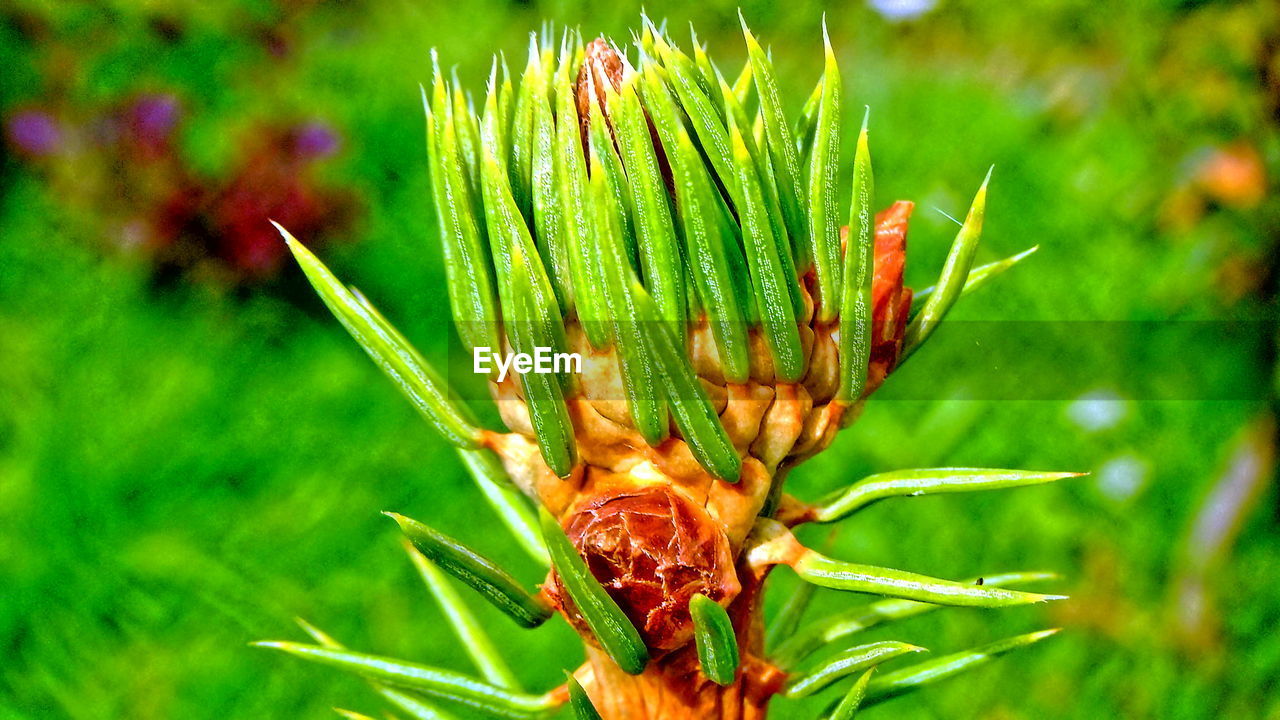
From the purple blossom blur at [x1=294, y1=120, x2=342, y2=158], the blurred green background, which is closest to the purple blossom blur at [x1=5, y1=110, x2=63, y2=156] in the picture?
the blurred green background

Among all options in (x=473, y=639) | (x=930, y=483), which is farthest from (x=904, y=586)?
(x=473, y=639)

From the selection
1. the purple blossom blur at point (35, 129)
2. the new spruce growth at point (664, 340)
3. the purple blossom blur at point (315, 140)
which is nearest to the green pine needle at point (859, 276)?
the new spruce growth at point (664, 340)

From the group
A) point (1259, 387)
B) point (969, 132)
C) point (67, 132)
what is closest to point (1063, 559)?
point (1259, 387)

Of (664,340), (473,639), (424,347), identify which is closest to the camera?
(664,340)

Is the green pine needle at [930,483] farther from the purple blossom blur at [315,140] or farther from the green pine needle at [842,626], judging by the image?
the purple blossom blur at [315,140]

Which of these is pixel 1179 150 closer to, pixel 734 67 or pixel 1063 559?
pixel 1063 559

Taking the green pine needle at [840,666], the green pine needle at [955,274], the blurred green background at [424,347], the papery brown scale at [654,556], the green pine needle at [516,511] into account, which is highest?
the green pine needle at [955,274]

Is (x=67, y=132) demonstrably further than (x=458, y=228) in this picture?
Yes

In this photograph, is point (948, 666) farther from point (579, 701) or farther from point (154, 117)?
point (154, 117)

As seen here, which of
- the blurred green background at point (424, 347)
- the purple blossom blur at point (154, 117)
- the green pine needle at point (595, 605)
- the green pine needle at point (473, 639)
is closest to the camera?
the green pine needle at point (595, 605)
